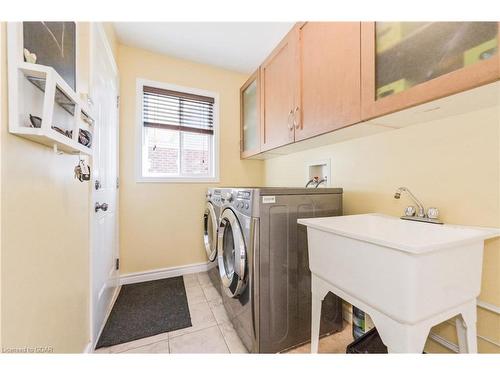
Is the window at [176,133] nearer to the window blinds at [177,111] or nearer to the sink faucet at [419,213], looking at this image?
the window blinds at [177,111]

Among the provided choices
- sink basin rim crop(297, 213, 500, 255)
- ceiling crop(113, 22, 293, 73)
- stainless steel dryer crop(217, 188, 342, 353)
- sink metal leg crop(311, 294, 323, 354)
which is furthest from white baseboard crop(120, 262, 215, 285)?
ceiling crop(113, 22, 293, 73)

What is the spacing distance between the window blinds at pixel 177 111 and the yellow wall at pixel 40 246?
1119 mm

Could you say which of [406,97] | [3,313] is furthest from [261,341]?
[406,97]

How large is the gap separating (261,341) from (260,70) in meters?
2.23

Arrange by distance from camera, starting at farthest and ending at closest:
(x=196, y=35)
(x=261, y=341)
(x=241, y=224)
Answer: (x=196, y=35) < (x=241, y=224) < (x=261, y=341)

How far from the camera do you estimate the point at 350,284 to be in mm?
786

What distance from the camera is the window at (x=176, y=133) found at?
217cm

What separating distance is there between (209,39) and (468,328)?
2616 millimetres

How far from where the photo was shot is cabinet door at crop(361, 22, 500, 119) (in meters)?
0.68

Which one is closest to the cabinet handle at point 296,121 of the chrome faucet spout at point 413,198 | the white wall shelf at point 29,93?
the chrome faucet spout at point 413,198

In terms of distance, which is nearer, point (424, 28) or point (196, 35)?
point (424, 28)
